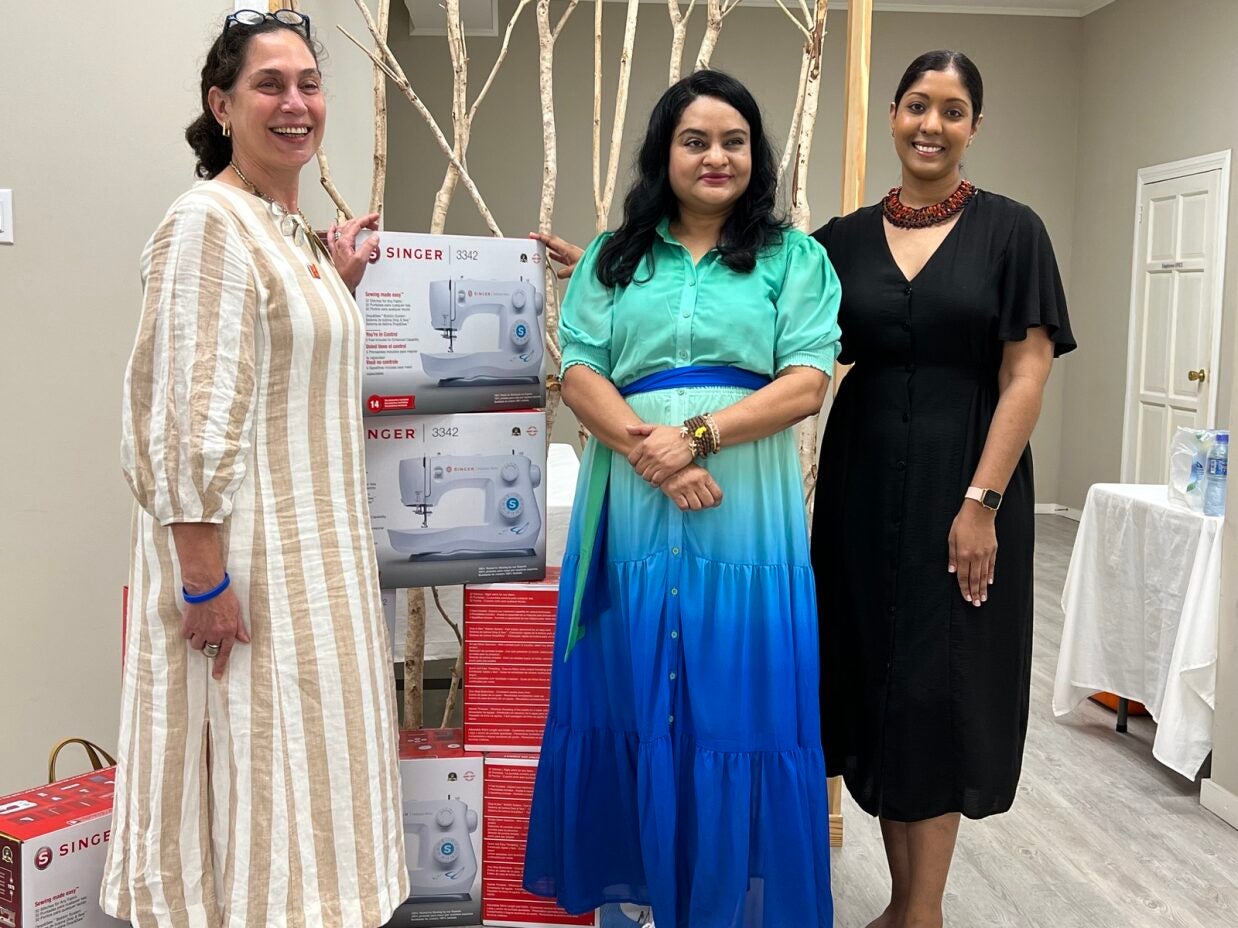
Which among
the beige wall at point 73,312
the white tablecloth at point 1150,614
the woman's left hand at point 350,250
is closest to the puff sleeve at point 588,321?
the woman's left hand at point 350,250

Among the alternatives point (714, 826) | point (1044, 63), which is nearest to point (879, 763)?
point (714, 826)

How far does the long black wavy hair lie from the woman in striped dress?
480 millimetres

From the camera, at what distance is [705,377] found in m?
1.78

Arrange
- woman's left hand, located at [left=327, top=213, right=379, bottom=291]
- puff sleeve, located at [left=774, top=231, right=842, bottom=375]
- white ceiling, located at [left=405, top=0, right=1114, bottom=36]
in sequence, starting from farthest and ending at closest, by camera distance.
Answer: white ceiling, located at [left=405, top=0, right=1114, bottom=36]
woman's left hand, located at [left=327, top=213, right=379, bottom=291]
puff sleeve, located at [left=774, top=231, right=842, bottom=375]

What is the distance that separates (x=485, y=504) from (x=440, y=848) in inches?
27.0

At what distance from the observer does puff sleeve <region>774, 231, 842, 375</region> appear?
1.77 m

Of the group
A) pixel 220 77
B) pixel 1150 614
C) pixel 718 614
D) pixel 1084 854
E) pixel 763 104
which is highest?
pixel 763 104

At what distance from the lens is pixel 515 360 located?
2043 millimetres

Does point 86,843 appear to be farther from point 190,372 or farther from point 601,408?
point 601,408

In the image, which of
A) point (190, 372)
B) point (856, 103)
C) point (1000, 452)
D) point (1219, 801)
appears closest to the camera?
point (190, 372)

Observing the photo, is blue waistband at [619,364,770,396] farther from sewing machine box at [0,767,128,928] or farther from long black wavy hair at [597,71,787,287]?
sewing machine box at [0,767,128,928]

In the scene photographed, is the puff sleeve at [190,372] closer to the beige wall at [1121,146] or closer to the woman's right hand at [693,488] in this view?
the woman's right hand at [693,488]

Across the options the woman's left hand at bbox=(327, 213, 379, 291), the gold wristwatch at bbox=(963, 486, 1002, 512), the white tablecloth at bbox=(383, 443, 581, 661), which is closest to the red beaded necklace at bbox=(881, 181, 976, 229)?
the gold wristwatch at bbox=(963, 486, 1002, 512)

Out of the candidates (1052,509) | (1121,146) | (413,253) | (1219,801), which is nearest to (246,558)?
(413,253)
